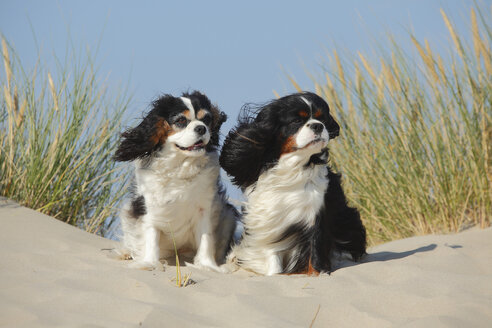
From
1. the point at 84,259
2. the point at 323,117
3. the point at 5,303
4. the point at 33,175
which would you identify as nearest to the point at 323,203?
the point at 323,117

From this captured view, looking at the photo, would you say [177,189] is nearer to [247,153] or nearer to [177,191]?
[177,191]

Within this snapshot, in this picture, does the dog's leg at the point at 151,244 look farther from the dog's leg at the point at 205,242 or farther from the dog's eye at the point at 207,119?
the dog's eye at the point at 207,119

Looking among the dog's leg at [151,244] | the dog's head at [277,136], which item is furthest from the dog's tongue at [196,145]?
the dog's leg at [151,244]

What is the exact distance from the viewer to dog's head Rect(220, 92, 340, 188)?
364cm

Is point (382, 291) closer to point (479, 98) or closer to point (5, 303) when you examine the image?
point (5, 303)

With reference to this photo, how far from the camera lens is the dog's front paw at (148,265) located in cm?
380

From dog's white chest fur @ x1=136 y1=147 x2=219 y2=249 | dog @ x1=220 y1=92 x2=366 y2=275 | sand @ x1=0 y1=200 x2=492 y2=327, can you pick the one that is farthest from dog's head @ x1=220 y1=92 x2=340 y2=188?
sand @ x1=0 y1=200 x2=492 y2=327

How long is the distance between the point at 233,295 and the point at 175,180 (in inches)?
44.9

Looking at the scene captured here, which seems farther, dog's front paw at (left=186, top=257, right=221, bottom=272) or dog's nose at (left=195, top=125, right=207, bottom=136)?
dog's front paw at (left=186, top=257, right=221, bottom=272)

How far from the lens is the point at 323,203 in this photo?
3840 millimetres

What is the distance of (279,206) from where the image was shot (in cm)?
388

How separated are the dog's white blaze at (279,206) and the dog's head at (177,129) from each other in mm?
495

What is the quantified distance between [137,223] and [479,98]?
3618 millimetres

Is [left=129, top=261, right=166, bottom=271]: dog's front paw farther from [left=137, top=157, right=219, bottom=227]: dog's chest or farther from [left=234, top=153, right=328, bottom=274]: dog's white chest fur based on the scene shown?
[left=234, top=153, right=328, bottom=274]: dog's white chest fur
